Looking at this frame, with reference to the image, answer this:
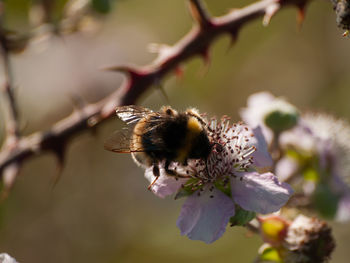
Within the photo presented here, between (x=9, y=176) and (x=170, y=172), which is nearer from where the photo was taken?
(x=170, y=172)

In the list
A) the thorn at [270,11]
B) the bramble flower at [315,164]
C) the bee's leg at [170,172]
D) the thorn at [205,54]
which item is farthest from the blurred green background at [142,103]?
the bee's leg at [170,172]

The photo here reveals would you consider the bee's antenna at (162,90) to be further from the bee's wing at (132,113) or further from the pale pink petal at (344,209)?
the pale pink petal at (344,209)

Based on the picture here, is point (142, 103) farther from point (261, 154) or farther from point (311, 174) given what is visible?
point (261, 154)

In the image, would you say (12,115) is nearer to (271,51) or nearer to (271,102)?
(271,102)

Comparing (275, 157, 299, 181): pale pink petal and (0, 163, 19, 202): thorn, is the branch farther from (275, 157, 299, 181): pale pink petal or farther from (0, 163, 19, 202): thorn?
(275, 157, 299, 181): pale pink petal

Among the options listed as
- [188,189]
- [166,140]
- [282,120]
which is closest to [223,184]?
[188,189]

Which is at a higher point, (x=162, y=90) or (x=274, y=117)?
(x=162, y=90)
